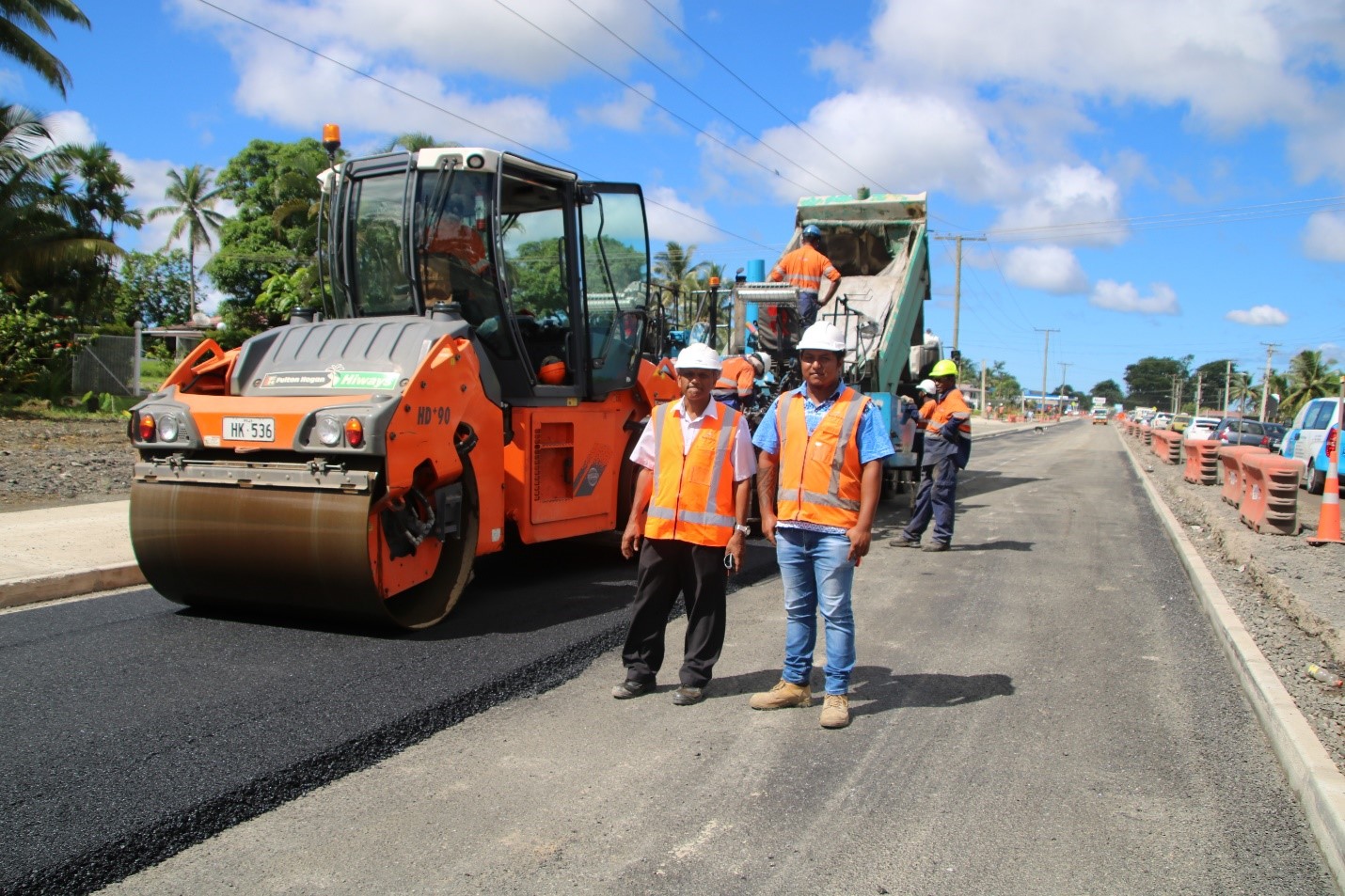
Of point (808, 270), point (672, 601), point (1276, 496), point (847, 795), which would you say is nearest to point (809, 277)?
point (808, 270)

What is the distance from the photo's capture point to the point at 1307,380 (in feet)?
241

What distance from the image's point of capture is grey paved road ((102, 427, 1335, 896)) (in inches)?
123

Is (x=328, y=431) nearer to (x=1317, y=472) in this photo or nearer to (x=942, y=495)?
(x=942, y=495)

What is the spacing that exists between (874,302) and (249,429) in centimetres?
829

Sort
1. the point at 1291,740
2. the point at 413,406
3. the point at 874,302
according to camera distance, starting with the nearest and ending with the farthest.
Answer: the point at 1291,740 → the point at 413,406 → the point at 874,302

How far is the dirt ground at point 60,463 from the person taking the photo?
404 inches

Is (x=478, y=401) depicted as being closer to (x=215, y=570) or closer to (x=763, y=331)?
(x=215, y=570)

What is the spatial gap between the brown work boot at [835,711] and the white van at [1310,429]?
15.5 m

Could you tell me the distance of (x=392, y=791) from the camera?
3693 millimetres

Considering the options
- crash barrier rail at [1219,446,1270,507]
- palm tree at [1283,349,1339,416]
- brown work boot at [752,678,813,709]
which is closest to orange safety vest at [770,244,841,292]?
crash barrier rail at [1219,446,1270,507]

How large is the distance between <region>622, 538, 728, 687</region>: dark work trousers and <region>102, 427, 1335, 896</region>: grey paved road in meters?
0.19

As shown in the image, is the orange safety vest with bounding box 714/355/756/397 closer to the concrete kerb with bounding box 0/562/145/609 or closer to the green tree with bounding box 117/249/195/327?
the concrete kerb with bounding box 0/562/145/609

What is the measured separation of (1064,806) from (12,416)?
59.7ft

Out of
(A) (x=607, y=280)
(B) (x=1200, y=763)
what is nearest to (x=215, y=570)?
(A) (x=607, y=280)
